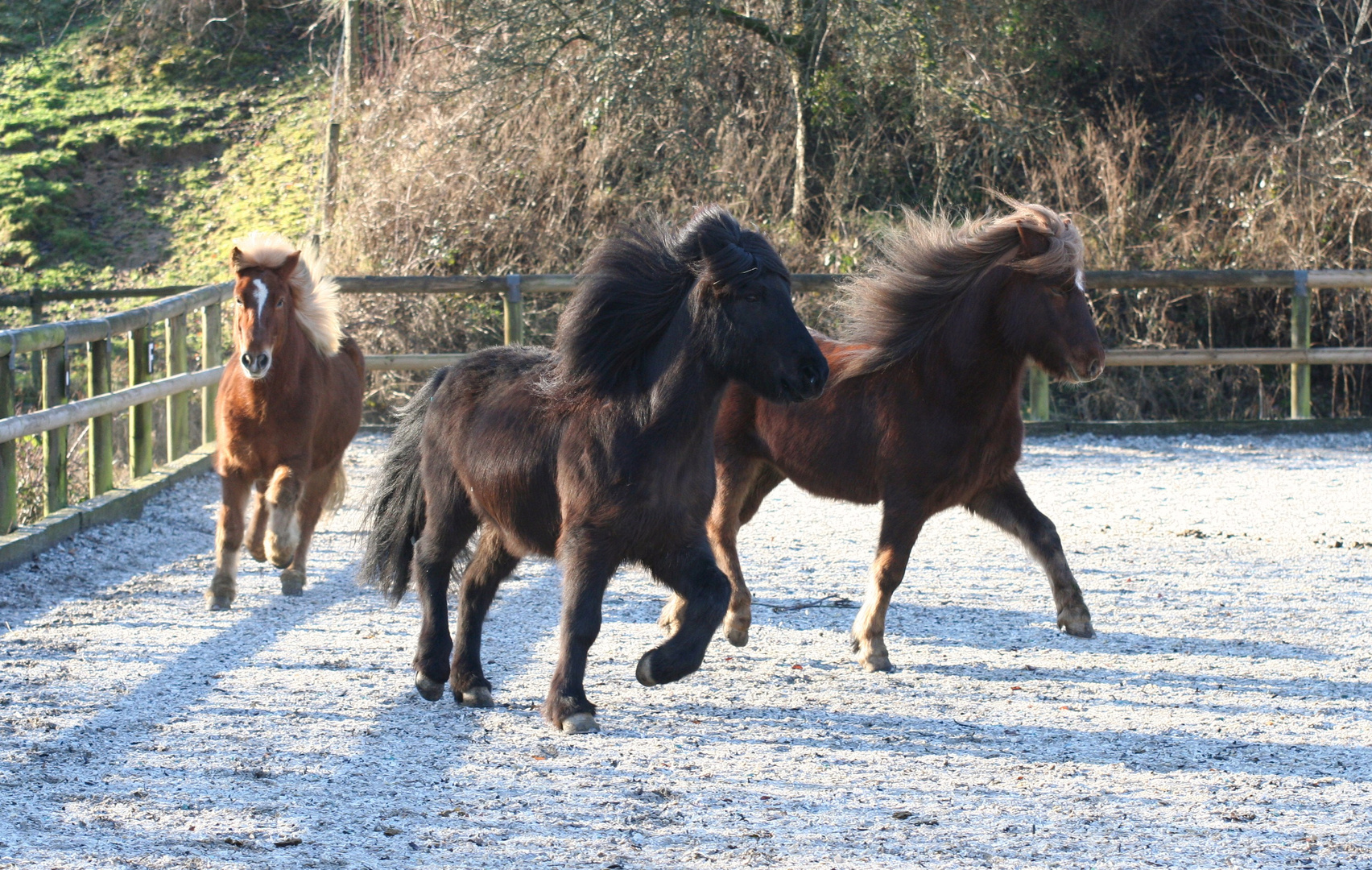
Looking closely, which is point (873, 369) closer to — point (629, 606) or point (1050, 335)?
point (1050, 335)

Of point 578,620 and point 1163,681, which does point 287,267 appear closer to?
point 578,620

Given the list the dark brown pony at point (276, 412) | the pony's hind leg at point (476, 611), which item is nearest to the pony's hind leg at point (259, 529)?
the dark brown pony at point (276, 412)

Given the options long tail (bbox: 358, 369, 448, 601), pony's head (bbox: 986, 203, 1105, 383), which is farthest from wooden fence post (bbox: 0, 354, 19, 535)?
pony's head (bbox: 986, 203, 1105, 383)

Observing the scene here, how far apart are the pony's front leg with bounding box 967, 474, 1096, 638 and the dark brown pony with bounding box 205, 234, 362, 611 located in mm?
3404

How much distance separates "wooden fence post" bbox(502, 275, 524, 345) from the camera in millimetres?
12516

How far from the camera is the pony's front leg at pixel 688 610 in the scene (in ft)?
13.7

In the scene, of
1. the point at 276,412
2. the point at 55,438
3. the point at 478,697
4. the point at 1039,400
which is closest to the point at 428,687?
the point at 478,697

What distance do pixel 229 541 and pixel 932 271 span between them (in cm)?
364

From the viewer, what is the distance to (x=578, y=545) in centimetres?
435

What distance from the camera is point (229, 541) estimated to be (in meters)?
6.53

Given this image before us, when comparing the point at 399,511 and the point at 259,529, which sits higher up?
the point at 399,511

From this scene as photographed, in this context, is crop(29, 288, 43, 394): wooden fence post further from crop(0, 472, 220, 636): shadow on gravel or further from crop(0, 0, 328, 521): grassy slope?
crop(0, 472, 220, 636): shadow on gravel

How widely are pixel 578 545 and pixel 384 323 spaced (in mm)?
9997

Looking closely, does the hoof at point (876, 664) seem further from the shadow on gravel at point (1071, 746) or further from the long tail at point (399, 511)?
the long tail at point (399, 511)
